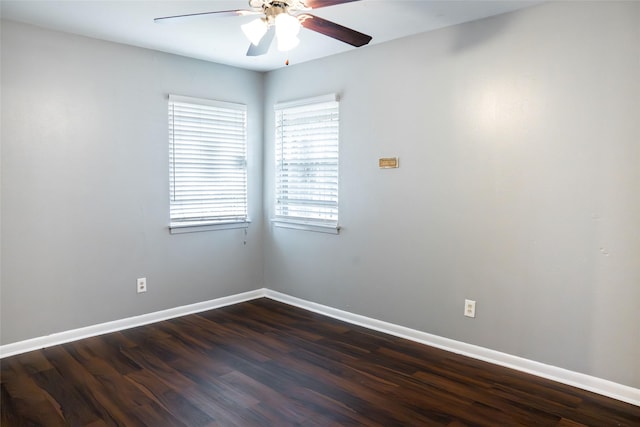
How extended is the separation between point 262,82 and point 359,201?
1831mm

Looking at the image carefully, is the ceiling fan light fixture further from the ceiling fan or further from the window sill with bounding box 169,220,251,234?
the window sill with bounding box 169,220,251,234

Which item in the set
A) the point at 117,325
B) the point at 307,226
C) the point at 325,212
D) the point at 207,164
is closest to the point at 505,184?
the point at 325,212

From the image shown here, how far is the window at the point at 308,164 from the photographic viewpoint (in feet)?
13.6

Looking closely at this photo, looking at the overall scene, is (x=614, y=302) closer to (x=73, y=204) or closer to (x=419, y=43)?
(x=419, y=43)

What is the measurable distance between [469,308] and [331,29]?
7.22ft

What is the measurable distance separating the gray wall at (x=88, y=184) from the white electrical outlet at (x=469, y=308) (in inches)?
97.3

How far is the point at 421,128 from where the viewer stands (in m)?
3.47

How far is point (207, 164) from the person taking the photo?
171 inches

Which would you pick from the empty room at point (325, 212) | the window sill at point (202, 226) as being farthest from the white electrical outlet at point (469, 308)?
the window sill at point (202, 226)

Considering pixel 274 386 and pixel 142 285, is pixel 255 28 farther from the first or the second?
pixel 142 285

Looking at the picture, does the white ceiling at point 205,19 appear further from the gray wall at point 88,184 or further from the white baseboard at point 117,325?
the white baseboard at point 117,325

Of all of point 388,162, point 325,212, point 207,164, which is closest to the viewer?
point 388,162

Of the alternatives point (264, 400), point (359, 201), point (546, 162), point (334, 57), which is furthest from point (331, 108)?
point (264, 400)

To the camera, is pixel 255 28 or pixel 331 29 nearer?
pixel 255 28
